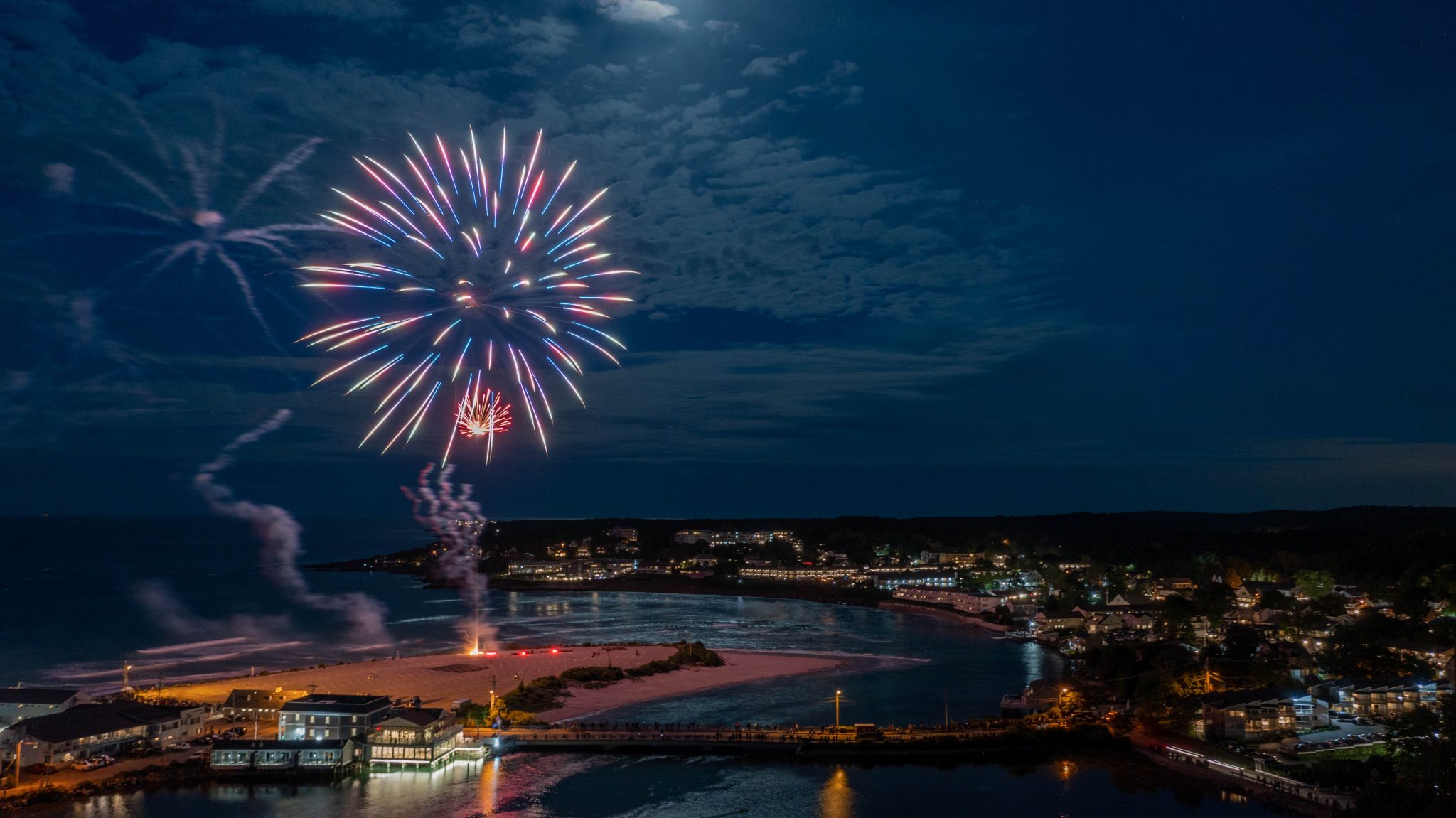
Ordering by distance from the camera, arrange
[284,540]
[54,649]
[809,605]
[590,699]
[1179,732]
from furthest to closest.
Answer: [284,540]
[809,605]
[54,649]
[590,699]
[1179,732]

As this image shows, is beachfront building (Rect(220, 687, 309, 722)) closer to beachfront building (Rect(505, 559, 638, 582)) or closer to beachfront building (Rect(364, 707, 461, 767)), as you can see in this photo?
beachfront building (Rect(364, 707, 461, 767))

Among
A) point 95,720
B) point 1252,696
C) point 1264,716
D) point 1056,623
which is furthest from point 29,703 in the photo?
point 1056,623

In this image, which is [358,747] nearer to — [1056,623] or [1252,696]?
[1252,696]

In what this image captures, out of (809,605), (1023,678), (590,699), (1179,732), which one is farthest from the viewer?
(809,605)

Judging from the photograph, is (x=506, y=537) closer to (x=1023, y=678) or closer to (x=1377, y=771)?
(x=1023, y=678)

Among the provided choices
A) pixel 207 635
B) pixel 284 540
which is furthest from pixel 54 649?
pixel 284 540

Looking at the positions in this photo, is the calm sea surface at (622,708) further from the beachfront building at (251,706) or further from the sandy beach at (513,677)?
the beachfront building at (251,706)
